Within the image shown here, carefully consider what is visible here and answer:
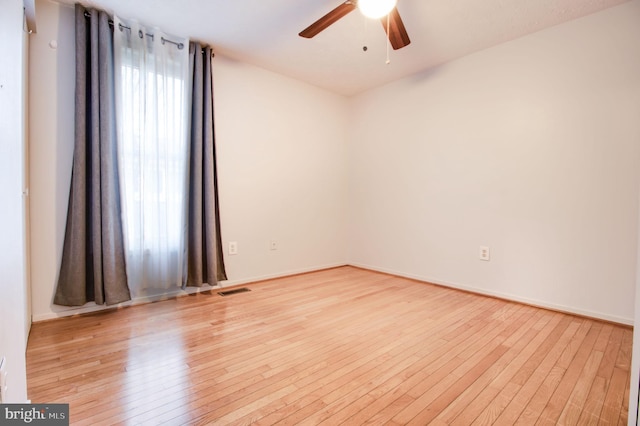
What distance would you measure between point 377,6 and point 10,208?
1.98 m

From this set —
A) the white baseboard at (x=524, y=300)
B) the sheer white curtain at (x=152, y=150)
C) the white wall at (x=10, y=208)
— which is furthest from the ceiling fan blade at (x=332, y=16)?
the white baseboard at (x=524, y=300)

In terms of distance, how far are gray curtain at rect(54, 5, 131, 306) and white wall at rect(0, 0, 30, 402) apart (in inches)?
44.5

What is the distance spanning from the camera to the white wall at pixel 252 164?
2076mm

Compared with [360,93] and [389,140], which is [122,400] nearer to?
[389,140]

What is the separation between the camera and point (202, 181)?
2.71 metres

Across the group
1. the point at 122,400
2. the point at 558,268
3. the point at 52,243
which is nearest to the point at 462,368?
the point at 558,268

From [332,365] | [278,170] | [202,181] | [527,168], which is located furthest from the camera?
[278,170]

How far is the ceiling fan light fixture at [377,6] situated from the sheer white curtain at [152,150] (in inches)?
66.2

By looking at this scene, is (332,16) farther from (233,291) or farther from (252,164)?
(233,291)

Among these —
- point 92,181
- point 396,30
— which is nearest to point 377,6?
point 396,30

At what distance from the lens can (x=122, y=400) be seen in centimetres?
128

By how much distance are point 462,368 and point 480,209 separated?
5.68ft

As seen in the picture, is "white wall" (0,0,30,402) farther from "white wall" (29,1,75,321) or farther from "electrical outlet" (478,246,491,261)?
"electrical outlet" (478,246,491,261)

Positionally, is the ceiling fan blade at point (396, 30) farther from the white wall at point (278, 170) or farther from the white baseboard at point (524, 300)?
the white baseboard at point (524, 300)
